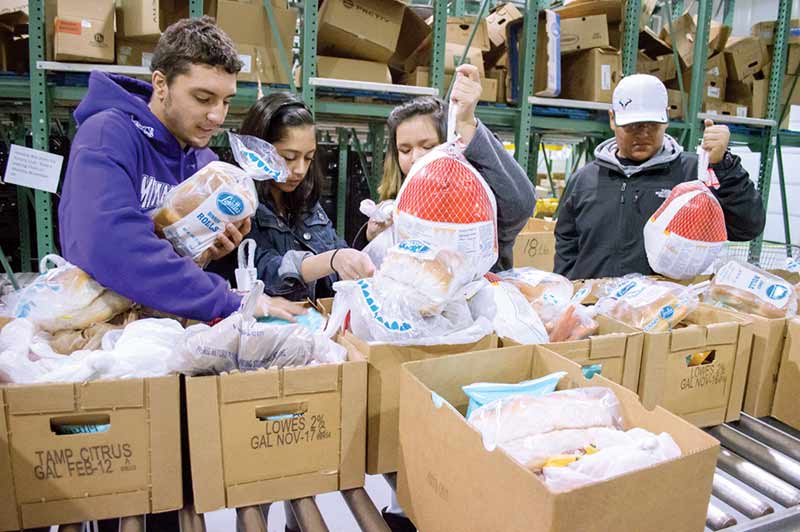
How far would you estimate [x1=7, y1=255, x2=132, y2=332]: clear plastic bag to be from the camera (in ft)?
3.29

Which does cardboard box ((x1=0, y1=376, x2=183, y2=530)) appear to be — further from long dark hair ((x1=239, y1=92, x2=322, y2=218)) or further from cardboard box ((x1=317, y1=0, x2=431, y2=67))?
cardboard box ((x1=317, y1=0, x2=431, y2=67))

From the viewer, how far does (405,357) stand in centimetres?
100

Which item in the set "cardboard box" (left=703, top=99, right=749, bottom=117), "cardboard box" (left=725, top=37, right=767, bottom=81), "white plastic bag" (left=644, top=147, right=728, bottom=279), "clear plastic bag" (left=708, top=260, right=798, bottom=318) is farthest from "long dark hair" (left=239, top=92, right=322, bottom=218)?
"cardboard box" (left=725, top=37, right=767, bottom=81)

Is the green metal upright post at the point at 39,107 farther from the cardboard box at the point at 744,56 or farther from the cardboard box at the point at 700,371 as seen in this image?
the cardboard box at the point at 744,56

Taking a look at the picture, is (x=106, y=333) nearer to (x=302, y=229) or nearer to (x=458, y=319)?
(x=458, y=319)

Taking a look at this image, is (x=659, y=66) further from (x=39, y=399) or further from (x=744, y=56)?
(x=39, y=399)

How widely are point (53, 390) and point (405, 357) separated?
520 mm

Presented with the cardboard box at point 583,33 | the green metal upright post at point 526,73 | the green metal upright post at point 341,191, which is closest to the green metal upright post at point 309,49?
the green metal upright post at point 341,191

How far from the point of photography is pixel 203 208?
1.13 metres

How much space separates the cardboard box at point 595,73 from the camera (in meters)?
3.84

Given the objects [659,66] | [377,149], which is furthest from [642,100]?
[659,66]

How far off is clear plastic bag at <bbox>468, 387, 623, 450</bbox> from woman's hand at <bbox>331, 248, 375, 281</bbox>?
0.54m

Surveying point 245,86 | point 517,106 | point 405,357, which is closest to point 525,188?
point 405,357

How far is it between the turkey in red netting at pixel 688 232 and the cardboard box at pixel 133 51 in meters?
2.47
